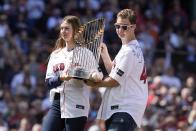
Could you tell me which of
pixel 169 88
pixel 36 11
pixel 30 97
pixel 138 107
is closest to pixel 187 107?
pixel 169 88

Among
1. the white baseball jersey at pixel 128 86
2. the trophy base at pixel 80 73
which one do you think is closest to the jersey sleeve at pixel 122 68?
the white baseball jersey at pixel 128 86

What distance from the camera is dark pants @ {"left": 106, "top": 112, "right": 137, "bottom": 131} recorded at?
8625 millimetres

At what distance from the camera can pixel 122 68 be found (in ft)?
28.3

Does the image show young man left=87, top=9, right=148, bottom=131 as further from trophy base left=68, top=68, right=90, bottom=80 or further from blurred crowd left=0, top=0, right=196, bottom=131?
blurred crowd left=0, top=0, right=196, bottom=131

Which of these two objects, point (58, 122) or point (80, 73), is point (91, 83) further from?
point (58, 122)

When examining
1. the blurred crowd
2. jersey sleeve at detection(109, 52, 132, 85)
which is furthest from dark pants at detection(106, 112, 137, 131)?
the blurred crowd

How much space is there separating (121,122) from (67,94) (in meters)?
0.69

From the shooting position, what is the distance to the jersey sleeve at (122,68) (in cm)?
863

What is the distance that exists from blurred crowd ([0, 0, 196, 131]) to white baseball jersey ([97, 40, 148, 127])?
497cm

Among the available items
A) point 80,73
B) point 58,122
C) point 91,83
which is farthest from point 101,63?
point 80,73

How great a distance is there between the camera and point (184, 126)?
1422 centimetres

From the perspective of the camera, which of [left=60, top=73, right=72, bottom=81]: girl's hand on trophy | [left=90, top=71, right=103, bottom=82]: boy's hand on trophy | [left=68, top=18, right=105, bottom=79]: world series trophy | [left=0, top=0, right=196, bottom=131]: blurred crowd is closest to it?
[left=90, top=71, right=103, bottom=82]: boy's hand on trophy

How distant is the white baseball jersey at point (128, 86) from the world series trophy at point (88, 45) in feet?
0.82

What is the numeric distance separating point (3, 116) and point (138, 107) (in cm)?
731
